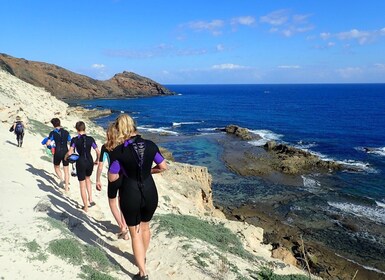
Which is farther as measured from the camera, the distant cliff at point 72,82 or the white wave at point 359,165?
the distant cliff at point 72,82

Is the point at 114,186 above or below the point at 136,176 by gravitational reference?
below

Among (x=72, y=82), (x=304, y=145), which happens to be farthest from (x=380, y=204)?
(x=72, y=82)

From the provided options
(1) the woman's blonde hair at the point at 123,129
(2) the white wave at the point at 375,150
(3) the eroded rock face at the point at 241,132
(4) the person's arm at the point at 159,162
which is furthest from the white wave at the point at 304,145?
(1) the woman's blonde hair at the point at 123,129

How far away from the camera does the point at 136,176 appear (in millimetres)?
4898

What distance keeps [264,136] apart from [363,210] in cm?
2903

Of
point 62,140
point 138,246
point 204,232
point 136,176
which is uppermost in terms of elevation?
point 136,176

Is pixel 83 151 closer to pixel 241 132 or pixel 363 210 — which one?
pixel 363 210

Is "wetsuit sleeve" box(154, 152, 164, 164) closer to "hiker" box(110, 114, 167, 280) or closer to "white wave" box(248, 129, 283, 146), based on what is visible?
"hiker" box(110, 114, 167, 280)

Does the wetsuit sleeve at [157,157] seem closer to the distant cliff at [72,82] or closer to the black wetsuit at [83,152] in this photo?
the black wetsuit at [83,152]

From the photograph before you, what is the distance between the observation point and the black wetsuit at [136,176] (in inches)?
192

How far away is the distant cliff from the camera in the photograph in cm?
10731

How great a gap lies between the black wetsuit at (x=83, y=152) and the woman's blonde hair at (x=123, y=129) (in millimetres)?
3320

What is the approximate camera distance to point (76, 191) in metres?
10.2

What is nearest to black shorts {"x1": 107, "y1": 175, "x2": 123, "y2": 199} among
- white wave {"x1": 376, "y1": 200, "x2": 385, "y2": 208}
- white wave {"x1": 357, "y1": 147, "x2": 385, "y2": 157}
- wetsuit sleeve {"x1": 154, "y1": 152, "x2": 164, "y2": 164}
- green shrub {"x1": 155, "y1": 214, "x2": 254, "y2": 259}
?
wetsuit sleeve {"x1": 154, "y1": 152, "x2": 164, "y2": 164}
